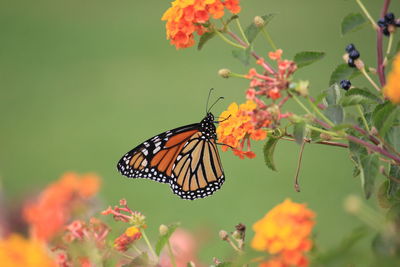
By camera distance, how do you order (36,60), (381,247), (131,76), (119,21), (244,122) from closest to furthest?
(381,247)
(244,122)
(131,76)
(36,60)
(119,21)

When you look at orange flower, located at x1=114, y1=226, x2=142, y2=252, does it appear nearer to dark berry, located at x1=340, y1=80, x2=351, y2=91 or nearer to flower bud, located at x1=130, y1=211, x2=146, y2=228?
flower bud, located at x1=130, y1=211, x2=146, y2=228

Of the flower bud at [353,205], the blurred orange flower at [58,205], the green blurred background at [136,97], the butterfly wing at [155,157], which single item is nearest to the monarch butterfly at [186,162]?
the butterfly wing at [155,157]

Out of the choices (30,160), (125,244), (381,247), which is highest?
(30,160)

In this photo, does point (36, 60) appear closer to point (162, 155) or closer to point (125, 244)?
point (162, 155)

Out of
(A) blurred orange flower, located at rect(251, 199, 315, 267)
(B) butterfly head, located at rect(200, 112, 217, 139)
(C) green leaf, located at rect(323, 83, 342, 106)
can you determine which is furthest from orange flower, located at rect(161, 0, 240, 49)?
(B) butterfly head, located at rect(200, 112, 217, 139)

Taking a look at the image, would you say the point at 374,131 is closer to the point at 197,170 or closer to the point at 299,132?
the point at 299,132

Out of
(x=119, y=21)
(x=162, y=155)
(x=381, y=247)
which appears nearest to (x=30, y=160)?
(x=119, y=21)

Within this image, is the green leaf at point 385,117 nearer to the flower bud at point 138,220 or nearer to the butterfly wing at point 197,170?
the flower bud at point 138,220

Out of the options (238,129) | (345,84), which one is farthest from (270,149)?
(345,84)
